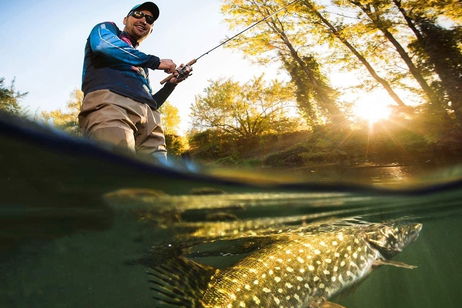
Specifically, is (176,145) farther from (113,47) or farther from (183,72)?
(113,47)

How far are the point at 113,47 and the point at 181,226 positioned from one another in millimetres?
2114

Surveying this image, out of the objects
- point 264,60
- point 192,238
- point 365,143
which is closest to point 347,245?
point 192,238

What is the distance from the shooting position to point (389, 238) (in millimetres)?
4426

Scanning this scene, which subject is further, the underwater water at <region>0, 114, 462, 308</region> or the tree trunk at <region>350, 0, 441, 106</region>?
the tree trunk at <region>350, 0, 441, 106</region>

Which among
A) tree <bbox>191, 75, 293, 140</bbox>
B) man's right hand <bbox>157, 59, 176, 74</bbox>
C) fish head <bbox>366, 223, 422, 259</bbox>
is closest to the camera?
man's right hand <bbox>157, 59, 176, 74</bbox>

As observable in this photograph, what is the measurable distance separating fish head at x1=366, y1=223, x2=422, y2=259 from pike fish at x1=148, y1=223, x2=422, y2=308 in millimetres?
22

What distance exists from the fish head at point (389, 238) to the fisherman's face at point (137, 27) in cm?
375

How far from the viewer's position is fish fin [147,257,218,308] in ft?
8.79

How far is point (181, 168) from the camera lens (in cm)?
282

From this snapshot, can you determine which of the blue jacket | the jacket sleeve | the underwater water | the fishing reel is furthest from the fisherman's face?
the underwater water

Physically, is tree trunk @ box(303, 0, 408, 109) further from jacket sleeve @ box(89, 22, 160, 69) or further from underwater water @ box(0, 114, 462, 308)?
jacket sleeve @ box(89, 22, 160, 69)

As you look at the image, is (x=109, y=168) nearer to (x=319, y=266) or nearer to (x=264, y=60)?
(x=319, y=266)

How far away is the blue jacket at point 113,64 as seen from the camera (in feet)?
10.2

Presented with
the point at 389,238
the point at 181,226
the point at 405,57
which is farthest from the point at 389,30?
the point at 181,226
